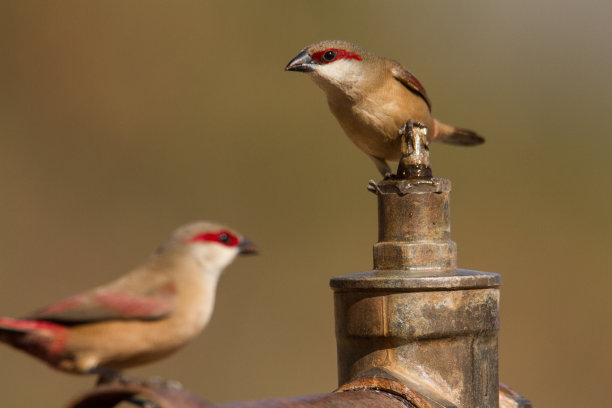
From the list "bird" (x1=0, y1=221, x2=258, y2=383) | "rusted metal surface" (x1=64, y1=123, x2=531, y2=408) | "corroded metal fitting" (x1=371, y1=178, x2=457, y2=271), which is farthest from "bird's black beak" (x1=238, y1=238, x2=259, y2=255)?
"corroded metal fitting" (x1=371, y1=178, x2=457, y2=271)

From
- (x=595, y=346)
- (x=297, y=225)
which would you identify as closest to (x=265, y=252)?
(x=297, y=225)

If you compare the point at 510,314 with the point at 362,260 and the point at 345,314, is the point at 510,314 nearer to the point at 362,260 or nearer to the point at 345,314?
the point at 362,260

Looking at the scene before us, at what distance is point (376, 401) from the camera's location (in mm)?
2533

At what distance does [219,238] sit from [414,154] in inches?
43.1

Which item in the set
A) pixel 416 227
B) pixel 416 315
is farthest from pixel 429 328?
pixel 416 227

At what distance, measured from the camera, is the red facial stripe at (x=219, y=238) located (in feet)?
6.46

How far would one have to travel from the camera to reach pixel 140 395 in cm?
171

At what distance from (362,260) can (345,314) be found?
5783 millimetres

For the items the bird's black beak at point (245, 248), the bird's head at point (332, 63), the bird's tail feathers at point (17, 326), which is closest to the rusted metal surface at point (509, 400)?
the bird's black beak at point (245, 248)

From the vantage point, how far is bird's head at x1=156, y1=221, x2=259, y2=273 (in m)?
1.97

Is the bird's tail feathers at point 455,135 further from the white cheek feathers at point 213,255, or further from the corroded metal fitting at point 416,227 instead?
the white cheek feathers at point 213,255

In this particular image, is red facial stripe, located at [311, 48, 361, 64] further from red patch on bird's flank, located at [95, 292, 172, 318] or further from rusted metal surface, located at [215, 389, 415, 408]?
red patch on bird's flank, located at [95, 292, 172, 318]

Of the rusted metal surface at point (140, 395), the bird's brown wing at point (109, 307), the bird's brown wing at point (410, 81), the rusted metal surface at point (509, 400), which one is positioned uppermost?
the bird's brown wing at point (410, 81)

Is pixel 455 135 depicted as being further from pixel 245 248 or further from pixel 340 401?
pixel 245 248
